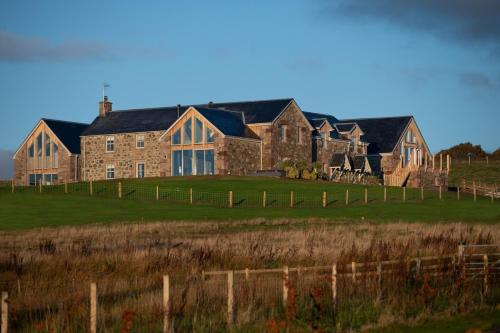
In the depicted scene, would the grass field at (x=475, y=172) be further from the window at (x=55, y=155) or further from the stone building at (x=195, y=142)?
the window at (x=55, y=155)

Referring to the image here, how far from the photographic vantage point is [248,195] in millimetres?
61219

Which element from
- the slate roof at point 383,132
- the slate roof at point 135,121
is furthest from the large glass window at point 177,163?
the slate roof at point 383,132

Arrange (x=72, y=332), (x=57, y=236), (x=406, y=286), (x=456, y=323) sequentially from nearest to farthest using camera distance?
(x=72, y=332) → (x=456, y=323) → (x=406, y=286) → (x=57, y=236)

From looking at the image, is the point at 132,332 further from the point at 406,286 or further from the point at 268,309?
the point at 406,286

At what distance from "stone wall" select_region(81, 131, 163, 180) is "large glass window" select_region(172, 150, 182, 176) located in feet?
5.50

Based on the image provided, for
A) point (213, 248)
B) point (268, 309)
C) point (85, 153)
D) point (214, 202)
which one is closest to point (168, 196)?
point (214, 202)

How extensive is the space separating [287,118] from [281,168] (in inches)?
196

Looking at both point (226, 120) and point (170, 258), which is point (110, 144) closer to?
point (226, 120)

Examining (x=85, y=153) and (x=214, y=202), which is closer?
(x=214, y=202)

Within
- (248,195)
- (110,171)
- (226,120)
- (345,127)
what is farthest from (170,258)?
(345,127)

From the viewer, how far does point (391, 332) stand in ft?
63.3

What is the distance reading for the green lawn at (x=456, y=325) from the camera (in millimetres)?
19219

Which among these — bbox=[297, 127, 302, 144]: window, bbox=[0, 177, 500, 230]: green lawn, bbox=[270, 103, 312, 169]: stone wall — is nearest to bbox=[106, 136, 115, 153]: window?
bbox=[0, 177, 500, 230]: green lawn

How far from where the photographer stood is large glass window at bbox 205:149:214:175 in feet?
240
